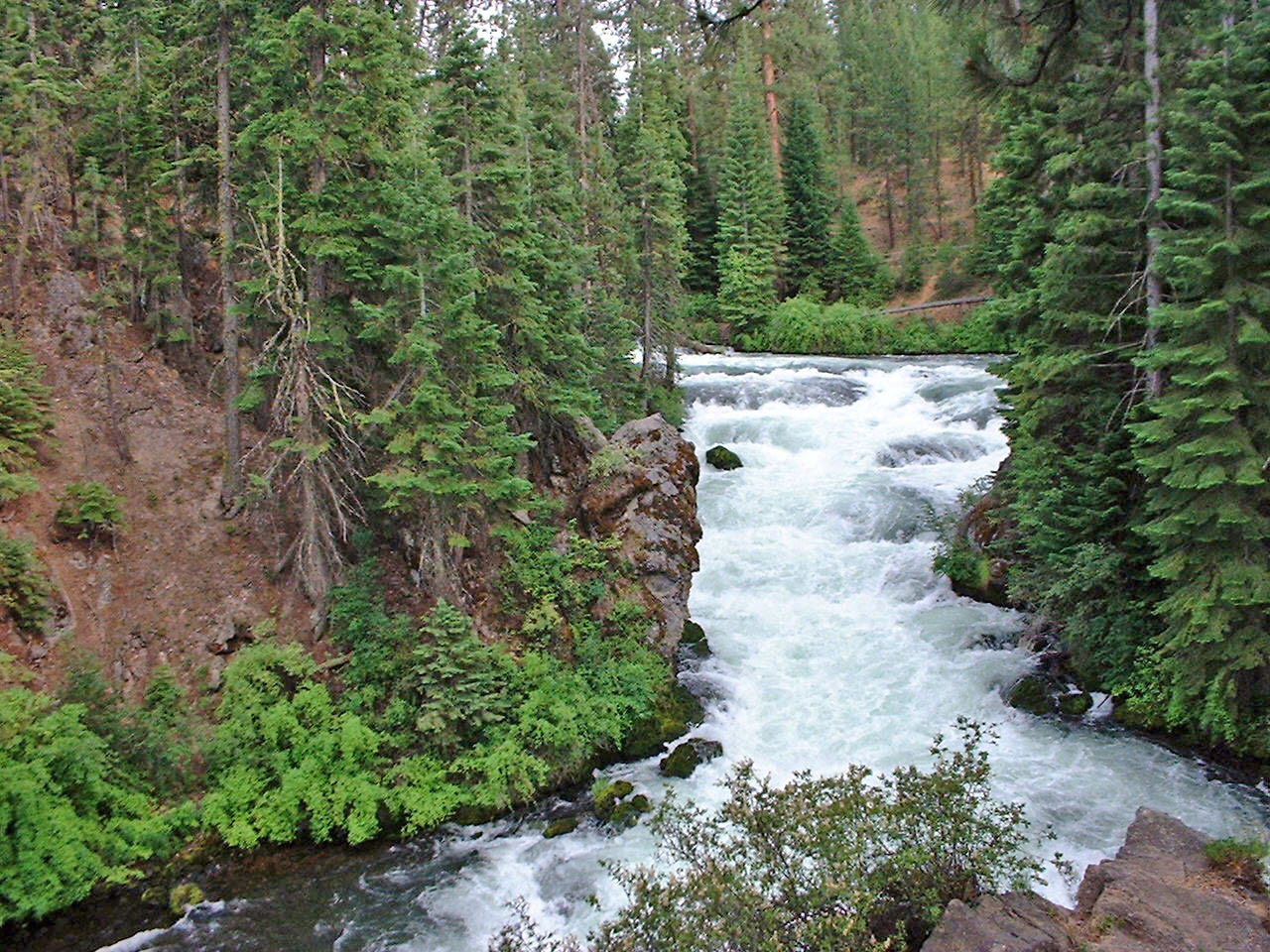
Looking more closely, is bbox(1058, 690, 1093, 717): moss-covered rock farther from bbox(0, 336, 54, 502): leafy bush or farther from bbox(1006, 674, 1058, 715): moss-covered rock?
bbox(0, 336, 54, 502): leafy bush

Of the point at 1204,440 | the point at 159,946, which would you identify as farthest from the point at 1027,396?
the point at 159,946

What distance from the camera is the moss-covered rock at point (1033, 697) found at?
44.1 feet

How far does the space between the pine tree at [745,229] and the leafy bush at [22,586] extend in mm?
31499

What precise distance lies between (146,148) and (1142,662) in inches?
785

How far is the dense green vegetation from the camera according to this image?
35.4 feet

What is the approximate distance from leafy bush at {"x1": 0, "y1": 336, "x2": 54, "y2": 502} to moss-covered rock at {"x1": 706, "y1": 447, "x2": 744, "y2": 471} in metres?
15.2

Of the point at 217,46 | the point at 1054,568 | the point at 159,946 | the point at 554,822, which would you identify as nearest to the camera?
the point at 159,946

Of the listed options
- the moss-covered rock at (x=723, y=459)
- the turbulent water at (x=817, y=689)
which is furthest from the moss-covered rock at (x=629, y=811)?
the moss-covered rock at (x=723, y=459)

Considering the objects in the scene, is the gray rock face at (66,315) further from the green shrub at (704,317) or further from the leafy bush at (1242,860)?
the green shrub at (704,317)

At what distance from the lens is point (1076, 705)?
43.6 feet

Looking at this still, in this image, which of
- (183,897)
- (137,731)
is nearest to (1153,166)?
(137,731)

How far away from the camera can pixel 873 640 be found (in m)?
16.0

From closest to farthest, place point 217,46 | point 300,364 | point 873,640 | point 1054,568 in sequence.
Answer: point 300,364 → point 1054,568 → point 217,46 → point 873,640

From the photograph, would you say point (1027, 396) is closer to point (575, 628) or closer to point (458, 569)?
point (575, 628)
